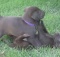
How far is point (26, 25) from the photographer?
4117 mm

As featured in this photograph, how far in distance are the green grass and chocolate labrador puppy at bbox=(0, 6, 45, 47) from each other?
175 millimetres

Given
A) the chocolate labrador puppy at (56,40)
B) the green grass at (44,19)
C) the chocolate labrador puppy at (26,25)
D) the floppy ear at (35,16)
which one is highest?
the floppy ear at (35,16)

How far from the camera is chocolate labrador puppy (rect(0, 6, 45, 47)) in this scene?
406cm

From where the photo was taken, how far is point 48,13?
19.5 ft

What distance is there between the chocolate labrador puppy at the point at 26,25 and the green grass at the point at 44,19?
18 centimetres

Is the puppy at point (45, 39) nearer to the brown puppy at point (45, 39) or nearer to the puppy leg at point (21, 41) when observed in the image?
the brown puppy at point (45, 39)

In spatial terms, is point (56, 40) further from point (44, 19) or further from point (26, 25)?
point (44, 19)

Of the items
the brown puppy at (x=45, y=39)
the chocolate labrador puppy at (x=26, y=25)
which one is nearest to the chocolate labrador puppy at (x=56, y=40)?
the brown puppy at (x=45, y=39)

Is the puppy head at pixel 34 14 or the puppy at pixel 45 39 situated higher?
the puppy head at pixel 34 14

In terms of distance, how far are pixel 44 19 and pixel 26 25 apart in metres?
1.30

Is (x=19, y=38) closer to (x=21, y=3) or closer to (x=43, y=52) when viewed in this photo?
(x=43, y=52)

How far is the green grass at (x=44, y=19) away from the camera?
3912mm

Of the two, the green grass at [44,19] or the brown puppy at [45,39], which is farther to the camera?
the brown puppy at [45,39]

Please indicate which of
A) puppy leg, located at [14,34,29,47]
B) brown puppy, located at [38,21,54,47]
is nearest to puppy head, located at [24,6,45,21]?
brown puppy, located at [38,21,54,47]
